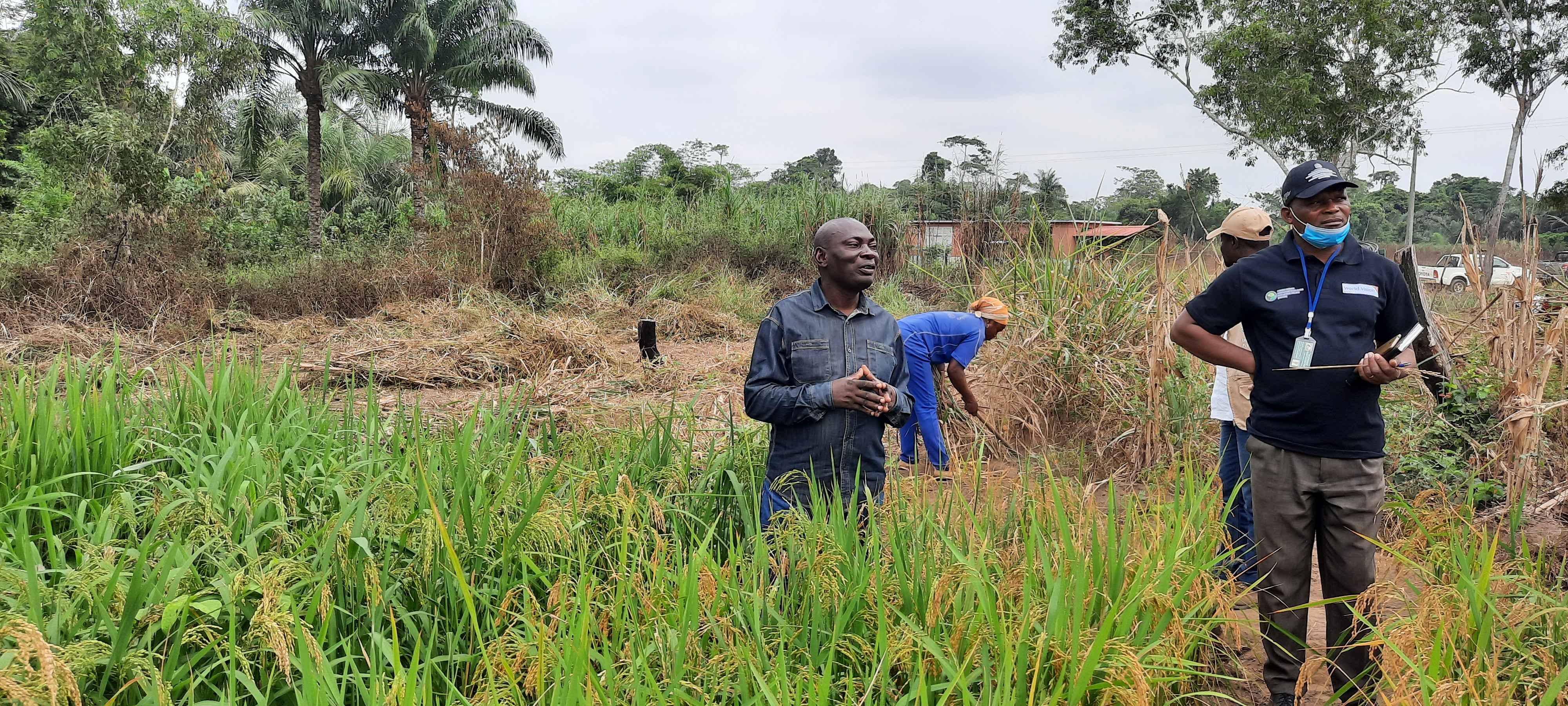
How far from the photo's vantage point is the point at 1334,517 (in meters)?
2.35

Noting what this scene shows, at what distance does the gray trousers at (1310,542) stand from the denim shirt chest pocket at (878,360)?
101cm

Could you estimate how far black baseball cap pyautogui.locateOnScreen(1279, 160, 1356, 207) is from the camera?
226cm

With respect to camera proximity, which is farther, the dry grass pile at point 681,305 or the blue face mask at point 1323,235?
the dry grass pile at point 681,305

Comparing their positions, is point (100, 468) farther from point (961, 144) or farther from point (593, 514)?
point (961, 144)

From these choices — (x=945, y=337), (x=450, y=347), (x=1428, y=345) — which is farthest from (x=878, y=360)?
(x=450, y=347)

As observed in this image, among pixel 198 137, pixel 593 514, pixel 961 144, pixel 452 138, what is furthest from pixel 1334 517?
pixel 198 137

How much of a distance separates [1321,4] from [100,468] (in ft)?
62.5

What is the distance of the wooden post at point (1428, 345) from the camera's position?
11.6ft

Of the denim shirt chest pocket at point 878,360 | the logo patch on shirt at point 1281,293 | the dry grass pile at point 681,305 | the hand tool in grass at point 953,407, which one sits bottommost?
the hand tool in grass at point 953,407

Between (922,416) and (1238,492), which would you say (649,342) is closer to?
(922,416)

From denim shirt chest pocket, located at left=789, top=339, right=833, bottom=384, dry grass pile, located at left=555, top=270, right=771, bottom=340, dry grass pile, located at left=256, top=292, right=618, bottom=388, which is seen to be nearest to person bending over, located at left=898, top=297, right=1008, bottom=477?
denim shirt chest pocket, located at left=789, top=339, right=833, bottom=384

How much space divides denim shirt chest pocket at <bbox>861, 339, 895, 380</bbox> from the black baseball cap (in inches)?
43.6

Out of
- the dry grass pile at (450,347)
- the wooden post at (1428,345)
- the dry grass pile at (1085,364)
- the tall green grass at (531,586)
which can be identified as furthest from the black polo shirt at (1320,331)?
the dry grass pile at (450,347)

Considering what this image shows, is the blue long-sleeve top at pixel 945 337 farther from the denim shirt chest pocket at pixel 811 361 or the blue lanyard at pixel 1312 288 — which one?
the blue lanyard at pixel 1312 288
